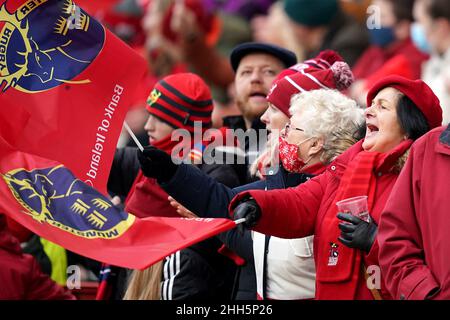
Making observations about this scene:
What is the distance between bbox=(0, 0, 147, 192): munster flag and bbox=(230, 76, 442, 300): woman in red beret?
0.98m

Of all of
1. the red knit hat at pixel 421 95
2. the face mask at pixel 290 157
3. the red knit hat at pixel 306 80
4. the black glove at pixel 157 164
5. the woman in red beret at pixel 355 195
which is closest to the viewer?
the woman in red beret at pixel 355 195

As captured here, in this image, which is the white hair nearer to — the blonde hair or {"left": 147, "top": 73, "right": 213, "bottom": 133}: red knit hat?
{"left": 147, "top": 73, "right": 213, "bottom": 133}: red knit hat

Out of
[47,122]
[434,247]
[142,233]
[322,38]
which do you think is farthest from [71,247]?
[322,38]

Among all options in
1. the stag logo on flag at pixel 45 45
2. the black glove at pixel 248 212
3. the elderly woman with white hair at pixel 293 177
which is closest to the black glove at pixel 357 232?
the black glove at pixel 248 212

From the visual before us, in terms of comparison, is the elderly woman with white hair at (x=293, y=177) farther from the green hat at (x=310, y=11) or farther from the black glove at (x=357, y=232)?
the green hat at (x=310, y=11)

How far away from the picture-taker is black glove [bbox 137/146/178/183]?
7953mm

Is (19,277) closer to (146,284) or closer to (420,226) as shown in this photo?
(146,284)

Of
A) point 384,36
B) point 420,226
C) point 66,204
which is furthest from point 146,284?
point 384,36

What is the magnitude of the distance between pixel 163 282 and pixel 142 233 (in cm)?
196

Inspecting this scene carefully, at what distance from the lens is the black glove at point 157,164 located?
7.95 m

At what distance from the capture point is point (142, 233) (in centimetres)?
748

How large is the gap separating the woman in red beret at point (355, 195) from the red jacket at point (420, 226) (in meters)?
0.30

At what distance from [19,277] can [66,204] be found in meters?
1.70

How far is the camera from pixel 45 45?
318 inches
